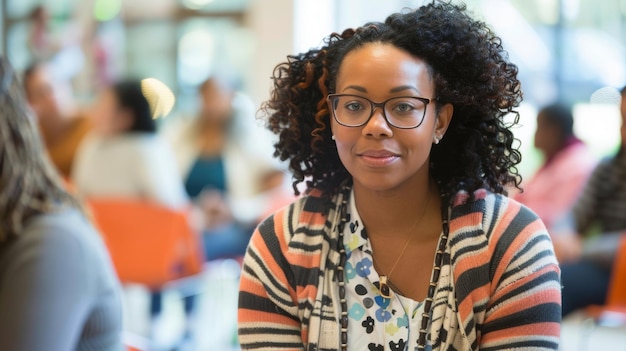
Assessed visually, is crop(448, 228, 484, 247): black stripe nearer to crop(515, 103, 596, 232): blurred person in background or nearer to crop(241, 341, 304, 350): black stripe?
crop(241, 341, 304, 350): black stripe

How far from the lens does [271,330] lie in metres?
1.46

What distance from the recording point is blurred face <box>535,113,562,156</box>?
4.47 metres

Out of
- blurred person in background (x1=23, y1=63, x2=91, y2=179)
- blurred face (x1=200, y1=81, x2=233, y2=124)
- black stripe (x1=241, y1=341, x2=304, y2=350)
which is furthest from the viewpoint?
blurred face (x1=200, y1=81, x2=233, y2=124)

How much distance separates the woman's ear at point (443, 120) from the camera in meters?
1.40

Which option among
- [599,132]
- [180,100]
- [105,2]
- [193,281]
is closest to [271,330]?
[193,281]

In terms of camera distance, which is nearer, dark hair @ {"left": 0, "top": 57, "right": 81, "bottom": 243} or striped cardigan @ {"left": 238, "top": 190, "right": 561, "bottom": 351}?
striped cardigan @ {"left": 238, "top": 190, "right": 561, "bottom": 351}

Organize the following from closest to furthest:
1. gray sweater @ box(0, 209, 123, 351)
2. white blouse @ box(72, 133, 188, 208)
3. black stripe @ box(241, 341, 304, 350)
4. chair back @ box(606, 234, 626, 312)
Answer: black stripe @ box(241, 341, 304, 350) < gray sweater @ box(0, 209, 123, 351) < chair back @ box(606, 234, 626, 312) < white blouse @ box(72, 133, 188, 208)

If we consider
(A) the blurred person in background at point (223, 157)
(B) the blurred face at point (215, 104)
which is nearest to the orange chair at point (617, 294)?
(A) the blurred person in background at point (223, 157)

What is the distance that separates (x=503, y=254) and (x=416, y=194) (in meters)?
0.18

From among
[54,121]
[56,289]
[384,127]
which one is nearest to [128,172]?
[54,121]

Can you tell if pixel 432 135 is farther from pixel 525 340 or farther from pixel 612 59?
pixel 612 59

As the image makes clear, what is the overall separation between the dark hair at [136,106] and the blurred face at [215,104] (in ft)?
2.20

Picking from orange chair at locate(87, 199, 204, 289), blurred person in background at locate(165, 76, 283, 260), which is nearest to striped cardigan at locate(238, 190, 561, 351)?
orange chair at locate(87, 199, 204, 289)

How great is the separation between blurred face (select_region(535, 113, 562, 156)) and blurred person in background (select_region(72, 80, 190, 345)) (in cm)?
190
